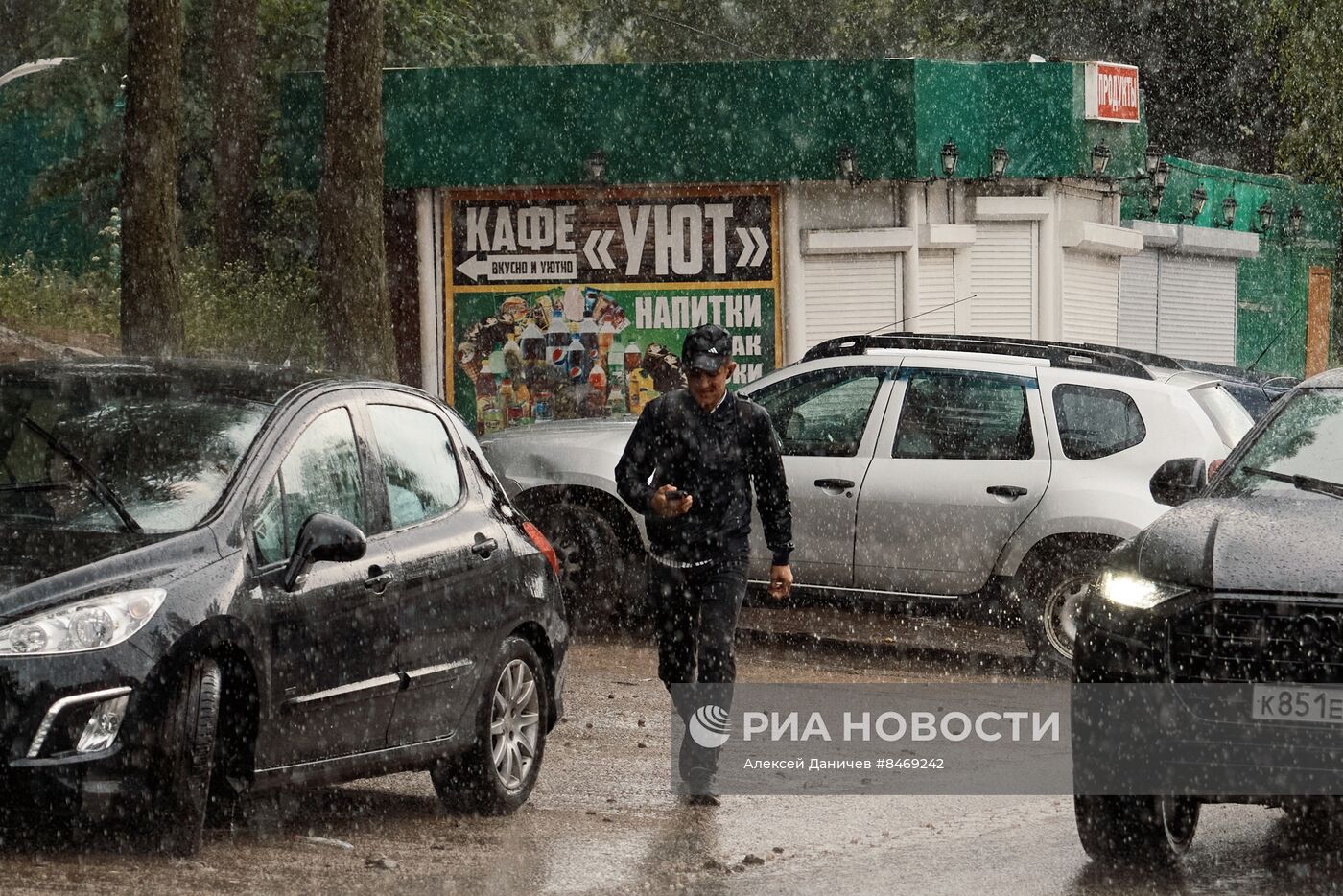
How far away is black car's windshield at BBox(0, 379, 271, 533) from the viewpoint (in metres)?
6.49

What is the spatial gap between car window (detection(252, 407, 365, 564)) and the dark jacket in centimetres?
147

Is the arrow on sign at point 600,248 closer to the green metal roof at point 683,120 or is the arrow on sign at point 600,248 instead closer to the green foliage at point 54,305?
the green metal roof at point 683,120

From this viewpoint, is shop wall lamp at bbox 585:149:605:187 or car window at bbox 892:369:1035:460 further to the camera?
shop wall lamp at bbox 585:149:605:187

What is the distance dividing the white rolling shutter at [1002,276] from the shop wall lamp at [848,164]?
2257 millimetres

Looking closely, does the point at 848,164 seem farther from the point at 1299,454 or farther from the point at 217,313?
the point at 1299,454

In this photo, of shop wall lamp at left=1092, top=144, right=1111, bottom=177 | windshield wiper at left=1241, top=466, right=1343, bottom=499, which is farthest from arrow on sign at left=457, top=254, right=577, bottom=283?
windshield wiper at left=1241, top=466, right=1343, bottom=499

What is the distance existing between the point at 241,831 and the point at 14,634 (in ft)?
5.41

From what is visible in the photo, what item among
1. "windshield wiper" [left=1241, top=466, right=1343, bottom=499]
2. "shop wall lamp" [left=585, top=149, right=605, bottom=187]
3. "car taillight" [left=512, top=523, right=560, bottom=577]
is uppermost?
"shop wall lamp" [left=585, top=149, right=605, bottom=187]

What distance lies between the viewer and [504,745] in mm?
7941

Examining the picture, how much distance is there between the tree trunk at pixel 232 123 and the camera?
1184 inches

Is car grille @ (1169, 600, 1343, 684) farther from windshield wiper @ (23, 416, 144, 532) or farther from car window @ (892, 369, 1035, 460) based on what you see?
car window @ (892, 369, 1035, 460)

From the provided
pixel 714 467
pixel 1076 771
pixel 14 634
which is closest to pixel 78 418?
pixel 14 634

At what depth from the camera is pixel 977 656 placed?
13.1m

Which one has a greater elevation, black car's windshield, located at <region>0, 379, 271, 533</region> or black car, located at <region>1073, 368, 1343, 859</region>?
black car's windshield, located at <region>0, 379, 271, 533</region>
